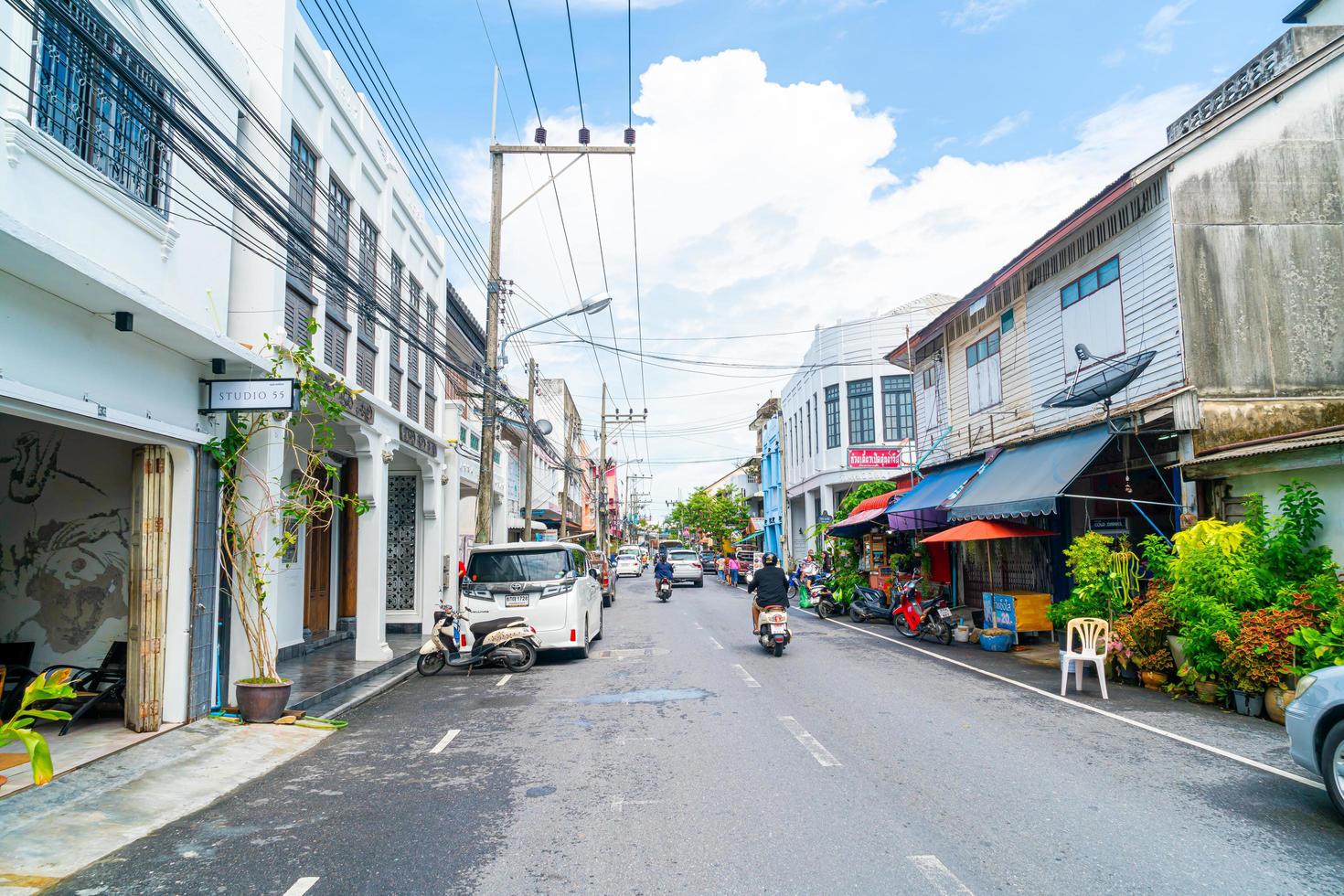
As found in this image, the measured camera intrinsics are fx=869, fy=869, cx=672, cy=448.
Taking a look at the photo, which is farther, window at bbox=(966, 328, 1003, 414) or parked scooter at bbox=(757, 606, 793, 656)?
window at bbox=(966, 328, 1003, 414)

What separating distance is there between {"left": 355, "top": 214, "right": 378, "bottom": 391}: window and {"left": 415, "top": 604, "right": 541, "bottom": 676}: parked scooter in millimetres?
4302

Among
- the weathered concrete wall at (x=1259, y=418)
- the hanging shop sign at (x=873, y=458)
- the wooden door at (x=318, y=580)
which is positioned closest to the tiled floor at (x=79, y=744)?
the wooden door at (x=318, y=580)

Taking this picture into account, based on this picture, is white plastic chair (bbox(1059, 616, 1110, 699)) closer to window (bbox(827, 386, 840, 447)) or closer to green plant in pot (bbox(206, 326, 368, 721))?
green plant in pot (bbox(206, 326, 368, 721))

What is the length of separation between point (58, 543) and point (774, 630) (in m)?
9.60

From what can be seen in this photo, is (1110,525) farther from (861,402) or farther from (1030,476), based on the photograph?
(861,402)

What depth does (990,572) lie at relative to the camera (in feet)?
64.6

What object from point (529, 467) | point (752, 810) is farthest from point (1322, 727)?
point (529, 467)

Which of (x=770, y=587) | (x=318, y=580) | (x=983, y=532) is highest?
(x=983, y=532)

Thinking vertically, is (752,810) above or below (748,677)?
above

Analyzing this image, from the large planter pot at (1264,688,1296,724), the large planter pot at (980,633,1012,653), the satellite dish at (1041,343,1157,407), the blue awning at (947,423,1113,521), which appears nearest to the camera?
Answer: the large planter pot at (1264,688,1296,724)

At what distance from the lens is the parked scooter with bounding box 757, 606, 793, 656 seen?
13.8m

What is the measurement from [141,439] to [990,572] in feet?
55.8

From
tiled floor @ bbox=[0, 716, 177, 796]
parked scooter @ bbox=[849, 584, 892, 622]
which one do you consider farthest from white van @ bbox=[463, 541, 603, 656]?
parked scooter @ bbox=[849, 584, 892, 622]

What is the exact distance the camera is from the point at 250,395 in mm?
9125
